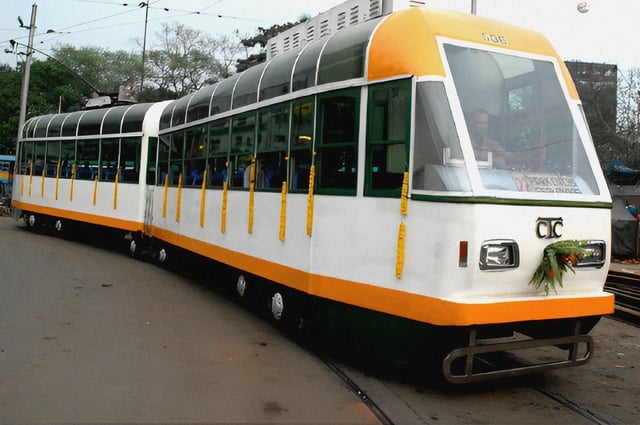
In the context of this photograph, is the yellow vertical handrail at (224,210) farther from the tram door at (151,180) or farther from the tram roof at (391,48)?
the tram door at (151,180)

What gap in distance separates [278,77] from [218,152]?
2249 mm

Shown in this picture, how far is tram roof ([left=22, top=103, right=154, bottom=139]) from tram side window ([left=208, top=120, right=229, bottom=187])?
515cm

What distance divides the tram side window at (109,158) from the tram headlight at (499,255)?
11546 millimetres

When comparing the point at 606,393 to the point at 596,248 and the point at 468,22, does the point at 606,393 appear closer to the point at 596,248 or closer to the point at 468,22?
the point at 596,248

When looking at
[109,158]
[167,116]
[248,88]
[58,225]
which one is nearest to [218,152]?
[248,88]

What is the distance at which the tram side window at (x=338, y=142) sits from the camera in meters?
5.37

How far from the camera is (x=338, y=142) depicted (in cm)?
555

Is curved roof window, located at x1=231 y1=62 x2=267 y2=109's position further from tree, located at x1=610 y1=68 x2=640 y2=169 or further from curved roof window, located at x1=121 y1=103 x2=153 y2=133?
tree, located at x1=610 y1=68 x2=640 y2=169

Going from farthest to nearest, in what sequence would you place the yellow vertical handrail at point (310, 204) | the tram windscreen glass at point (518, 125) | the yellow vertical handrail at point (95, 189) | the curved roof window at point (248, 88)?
1. the yellow vertical handrail at point (95, 189)
2. the curved roof window at point (248, 88)
3. the yellow vertical handrail at point (310, 204)
4. the tram windscreen glass at point (518, 125)

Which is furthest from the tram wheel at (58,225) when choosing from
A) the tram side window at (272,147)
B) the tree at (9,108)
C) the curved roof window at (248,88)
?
the tree at (9,108)

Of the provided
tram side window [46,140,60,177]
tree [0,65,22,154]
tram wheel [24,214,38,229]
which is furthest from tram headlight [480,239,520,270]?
tree [0,65,22,154]

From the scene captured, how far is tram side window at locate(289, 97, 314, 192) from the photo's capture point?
235 inches

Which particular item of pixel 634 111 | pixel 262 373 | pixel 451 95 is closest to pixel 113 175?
pixel 262 373

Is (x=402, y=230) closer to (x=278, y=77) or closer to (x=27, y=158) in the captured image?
(x=278, y=77)
